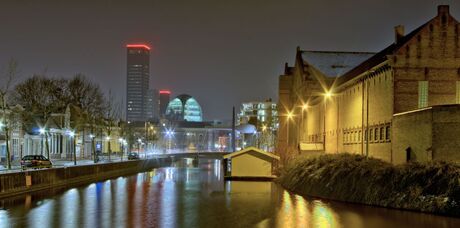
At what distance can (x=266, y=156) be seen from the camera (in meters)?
63.4

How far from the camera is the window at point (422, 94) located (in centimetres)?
4769

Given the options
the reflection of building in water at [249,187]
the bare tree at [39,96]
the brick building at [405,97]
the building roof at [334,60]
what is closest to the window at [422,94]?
the brick building at [405,97]

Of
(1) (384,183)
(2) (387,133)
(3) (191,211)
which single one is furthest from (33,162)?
(1) (384,183)

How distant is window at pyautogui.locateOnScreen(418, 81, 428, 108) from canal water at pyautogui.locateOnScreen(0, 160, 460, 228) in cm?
1436

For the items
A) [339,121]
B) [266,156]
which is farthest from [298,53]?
[266,156]

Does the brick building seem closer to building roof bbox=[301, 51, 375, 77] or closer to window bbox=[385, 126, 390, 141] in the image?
window bbox=[385, 126, 390, 141]

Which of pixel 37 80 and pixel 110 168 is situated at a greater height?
pixel 37 80

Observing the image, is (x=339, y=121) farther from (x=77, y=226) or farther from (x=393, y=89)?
(x=77, y=226)

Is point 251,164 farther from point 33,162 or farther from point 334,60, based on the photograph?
point 334,60

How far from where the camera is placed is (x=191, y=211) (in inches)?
1319

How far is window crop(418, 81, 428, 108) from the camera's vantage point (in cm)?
4769

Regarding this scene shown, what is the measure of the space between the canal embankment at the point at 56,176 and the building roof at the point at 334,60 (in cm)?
3367

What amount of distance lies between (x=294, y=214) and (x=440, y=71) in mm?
24134

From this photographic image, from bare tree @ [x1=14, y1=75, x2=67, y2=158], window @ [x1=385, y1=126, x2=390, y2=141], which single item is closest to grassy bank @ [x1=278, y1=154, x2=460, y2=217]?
window @ [x1=385, y1=126, x2=390, y2=141]
